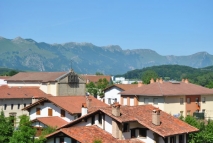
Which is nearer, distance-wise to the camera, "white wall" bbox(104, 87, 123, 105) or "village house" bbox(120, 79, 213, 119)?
"village house" bbox(120, 79, 213, 119)

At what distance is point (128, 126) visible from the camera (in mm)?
34281

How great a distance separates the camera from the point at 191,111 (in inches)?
2437

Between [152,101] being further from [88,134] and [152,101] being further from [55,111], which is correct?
[88,134]

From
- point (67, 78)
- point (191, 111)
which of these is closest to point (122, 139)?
point (191, 111)

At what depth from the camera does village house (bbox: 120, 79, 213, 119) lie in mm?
59000

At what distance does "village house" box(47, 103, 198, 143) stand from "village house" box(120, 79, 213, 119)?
72.6 feet

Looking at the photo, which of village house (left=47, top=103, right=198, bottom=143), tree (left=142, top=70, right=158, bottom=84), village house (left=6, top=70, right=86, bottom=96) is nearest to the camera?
village house (left=47, top=103, right=198, bottom=143)

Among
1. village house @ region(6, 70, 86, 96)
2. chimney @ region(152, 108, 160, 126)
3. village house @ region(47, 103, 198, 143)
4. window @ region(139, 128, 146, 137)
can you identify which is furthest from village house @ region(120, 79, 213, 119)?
window @ region(139, 128, 146, 137)

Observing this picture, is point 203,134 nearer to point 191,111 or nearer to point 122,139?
point 122,139

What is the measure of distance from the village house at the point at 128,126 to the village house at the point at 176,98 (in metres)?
22.1

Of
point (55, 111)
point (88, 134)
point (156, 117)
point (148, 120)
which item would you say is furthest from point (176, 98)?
point (88, 134)

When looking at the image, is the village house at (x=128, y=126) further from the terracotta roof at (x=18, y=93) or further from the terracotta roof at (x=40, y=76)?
the terracotta roof at (x=40, y=76)

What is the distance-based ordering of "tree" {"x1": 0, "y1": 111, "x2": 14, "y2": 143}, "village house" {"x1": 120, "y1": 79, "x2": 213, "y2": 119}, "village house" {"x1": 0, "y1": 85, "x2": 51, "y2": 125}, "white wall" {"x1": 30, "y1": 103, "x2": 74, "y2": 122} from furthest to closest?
"village house" {"x1": 0, "y1": 85, "x2": 51, "y2": 125}
"village house" {"x1": 120, "y1": 79, "x2": 213, "y2": 119}
"white wall" {"x1": 30, "y1": 103, "x2": 74, "y2": 122}
"tree" {"x1": 0, "y1": 111, "x2": 14, "y2": 143}

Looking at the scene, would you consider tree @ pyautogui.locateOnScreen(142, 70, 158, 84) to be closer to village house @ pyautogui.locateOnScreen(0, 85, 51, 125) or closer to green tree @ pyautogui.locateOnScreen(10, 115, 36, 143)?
village house @ pyautogui.locateOnScreen(0, 85, 51, 125)
